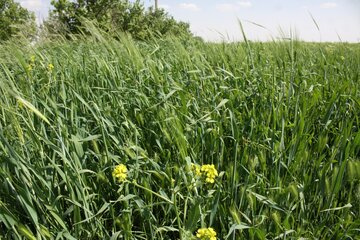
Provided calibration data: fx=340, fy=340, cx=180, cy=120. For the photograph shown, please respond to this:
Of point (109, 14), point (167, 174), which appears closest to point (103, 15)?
point (109, 14)

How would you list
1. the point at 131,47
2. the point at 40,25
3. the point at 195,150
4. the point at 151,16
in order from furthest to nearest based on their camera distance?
the point at 151,16 < the point at 40,25 < the point at 131,47 < the point at 195,150

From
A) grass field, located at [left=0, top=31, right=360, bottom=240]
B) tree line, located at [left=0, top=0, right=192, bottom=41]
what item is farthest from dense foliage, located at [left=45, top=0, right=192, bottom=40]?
grass field, located at [left=0, top=31, right=360, bottom=240]

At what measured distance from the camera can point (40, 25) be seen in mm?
3992

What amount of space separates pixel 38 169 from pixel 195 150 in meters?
0.59

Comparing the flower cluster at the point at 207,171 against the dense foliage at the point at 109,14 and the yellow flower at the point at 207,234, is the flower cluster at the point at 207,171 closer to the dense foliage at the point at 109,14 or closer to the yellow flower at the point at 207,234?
the yellow flower at the point at 207,234

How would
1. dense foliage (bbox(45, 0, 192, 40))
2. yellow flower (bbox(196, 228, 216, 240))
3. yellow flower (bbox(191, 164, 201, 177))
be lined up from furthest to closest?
dense foliage (bbox(45, 0, 192, 40)) → yellow flower (bbox(191, 164, 201, 177)) → yellow flower (bbox(196, 228, 216, 240))

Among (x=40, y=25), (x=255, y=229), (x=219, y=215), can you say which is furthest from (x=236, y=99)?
(x=40, y=25)

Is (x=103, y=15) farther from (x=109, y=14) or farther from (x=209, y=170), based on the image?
(x=209, y=170)

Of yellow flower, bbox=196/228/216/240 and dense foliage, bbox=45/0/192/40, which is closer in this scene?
yellow flower, bbox=196/228/216/240

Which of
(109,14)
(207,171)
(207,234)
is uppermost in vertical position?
(109,14)

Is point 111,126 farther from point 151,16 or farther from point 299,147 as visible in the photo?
point 151,16

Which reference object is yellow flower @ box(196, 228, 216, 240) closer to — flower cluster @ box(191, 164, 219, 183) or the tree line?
flower cluster @ box(191, 164, 219, 183)

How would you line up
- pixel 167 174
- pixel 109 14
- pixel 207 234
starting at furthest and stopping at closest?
pixel 109 14 < pixel 167 174 < pixel 207 234

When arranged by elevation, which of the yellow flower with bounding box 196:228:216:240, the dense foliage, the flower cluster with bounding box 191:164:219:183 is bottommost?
the yellow flower with bounding box 196:228:216:240
